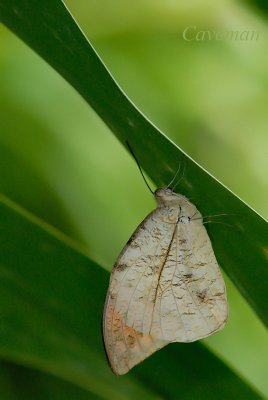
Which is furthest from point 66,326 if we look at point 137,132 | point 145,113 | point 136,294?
point 145,113

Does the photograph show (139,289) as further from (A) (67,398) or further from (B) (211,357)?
(A) (67,398)

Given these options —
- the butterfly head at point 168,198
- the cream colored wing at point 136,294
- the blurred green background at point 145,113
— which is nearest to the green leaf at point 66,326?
the cream colored wing at point 136,294

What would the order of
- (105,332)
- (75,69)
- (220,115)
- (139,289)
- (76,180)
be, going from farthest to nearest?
1. (220,115)
2. (76,180)
3. (139,289)
4. (105,332)
5. (75,69)

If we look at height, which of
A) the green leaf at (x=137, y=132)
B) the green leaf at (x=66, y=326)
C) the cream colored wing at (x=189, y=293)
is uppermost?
the green leaf at (x=137, y=132)

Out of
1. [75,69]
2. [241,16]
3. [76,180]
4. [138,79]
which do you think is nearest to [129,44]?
[138,79]

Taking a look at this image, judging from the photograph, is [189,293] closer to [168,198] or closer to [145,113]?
[168,198]

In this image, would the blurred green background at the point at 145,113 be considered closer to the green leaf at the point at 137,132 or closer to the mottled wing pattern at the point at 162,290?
the mottled wing pattern at the point at 162,290

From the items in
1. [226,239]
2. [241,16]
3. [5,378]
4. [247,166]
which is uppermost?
[241,16]
